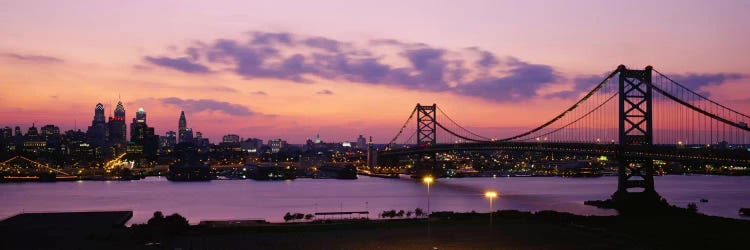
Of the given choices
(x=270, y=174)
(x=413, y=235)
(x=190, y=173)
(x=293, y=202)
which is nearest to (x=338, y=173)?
(x=270, y=174)

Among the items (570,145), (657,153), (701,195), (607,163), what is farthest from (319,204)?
(607,163)

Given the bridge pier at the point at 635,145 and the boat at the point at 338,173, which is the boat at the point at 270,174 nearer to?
the boat at the point at 338,173

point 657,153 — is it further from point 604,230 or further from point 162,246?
point 162,246

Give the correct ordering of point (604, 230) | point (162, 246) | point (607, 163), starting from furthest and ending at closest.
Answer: point (607, 163)
point (604, 230)
point (162, 246)

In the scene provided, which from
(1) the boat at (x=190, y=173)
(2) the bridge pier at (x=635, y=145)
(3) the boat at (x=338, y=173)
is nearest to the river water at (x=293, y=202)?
(2) the bridge pier at (x=635, y=145)

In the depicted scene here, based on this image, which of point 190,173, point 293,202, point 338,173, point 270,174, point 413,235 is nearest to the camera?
point 413,235

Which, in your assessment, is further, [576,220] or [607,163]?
[607,163]

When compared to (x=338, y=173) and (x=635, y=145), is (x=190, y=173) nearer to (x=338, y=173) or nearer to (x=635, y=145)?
(x=338, y=173)

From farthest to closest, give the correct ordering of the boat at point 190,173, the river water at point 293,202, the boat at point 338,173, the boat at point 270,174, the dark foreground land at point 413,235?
the boat at point 338,173 < the boat at point 270,174 < the boat at point 190,173 < the river water at point 293,202 < the dark foreground land at point 413,235
